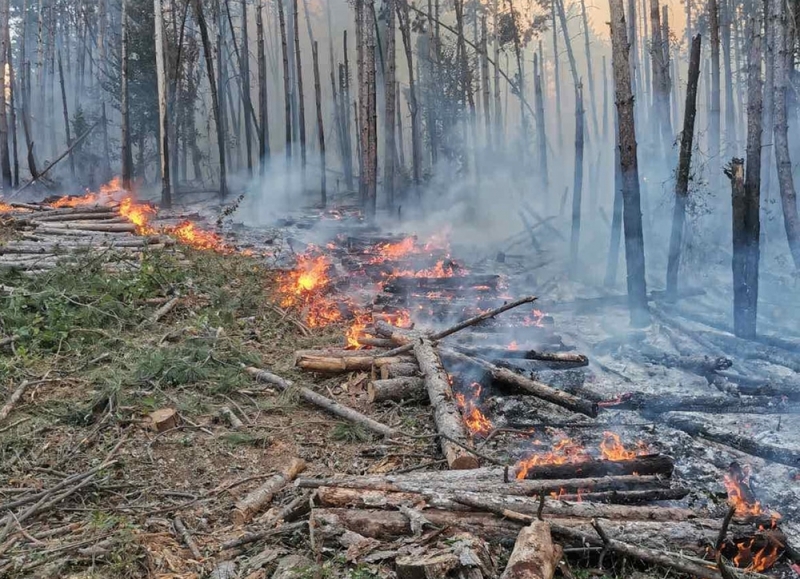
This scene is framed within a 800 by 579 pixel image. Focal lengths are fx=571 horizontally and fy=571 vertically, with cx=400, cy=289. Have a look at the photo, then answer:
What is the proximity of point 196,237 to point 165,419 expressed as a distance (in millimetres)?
10806

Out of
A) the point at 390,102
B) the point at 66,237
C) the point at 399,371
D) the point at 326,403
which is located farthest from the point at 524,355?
the point at 390,102

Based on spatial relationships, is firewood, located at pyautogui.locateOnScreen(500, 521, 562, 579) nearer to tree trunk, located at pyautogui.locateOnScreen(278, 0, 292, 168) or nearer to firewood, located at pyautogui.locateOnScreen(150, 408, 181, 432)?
firewood, located at pyautogui.locateOnScreen(150, 408, 181, 432)

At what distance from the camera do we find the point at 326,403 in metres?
6.31

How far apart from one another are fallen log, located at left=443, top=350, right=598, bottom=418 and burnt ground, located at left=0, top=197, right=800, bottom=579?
256mm

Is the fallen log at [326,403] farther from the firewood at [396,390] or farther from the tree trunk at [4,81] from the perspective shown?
the tree trunk at [4,81]

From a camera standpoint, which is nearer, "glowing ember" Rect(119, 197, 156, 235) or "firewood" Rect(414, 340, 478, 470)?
"firewood" Rect(414, 340, 478, 470)

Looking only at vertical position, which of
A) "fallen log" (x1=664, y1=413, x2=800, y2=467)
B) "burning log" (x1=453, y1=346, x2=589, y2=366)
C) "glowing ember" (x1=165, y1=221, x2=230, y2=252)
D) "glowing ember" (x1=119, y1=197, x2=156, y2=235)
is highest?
"glowing ember" (x1=119, y1=197, x2=156, y2=235)

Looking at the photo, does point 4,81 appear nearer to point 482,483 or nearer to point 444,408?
point 444,408

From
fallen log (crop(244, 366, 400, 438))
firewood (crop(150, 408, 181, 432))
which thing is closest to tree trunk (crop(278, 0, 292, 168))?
fallen log (crop(244, 366, 400, 438))

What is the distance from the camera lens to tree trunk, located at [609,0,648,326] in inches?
397

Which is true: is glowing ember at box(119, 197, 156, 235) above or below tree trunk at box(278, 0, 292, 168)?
below

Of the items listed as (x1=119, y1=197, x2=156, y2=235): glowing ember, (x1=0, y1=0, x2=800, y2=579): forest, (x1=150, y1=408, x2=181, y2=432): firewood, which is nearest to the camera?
(x1=0, y1=0, x2=800, y2=579): forest

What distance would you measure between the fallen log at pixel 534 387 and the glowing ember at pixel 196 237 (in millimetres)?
9159

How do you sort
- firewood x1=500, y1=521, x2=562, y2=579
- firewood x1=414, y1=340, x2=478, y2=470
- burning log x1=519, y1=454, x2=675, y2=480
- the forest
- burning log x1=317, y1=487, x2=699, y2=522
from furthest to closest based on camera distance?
firewood x1=414, y1=340, x2=478, y2=470
burning log x1=519, y1=454, x2=675, y2=480
burning log x1=317, y1=487, x2=699, y2=522
the forest
firewood x1=500, y1=521, x2=562, y2=579
